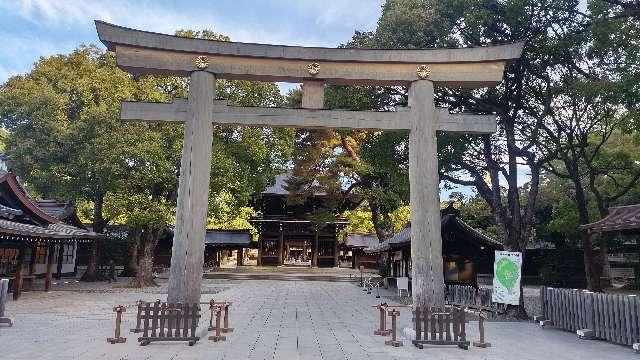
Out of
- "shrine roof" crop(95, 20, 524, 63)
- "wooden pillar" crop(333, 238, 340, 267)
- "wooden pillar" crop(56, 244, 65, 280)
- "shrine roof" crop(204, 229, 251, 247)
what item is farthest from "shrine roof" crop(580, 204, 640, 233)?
"shrine roof" crop(204, 229, 251, 247)

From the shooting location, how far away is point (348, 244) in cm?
4603

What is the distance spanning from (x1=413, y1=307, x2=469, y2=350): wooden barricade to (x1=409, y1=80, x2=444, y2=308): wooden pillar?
1.59ft

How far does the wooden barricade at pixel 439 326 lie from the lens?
353 inches

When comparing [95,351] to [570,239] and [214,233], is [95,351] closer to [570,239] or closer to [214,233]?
[570,239]

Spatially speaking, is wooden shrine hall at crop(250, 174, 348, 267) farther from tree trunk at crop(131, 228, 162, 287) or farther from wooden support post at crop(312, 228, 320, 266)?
tree trunk at crop(131, 228, 162, 287)

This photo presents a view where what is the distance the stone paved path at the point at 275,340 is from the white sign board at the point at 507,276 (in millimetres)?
939

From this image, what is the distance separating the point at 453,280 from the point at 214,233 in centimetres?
3117

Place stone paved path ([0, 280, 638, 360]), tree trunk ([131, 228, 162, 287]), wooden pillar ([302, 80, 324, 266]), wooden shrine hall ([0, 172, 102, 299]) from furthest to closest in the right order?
tree trunk ([131, 228, 162, 287])
wooden shrine hall ([0, 172, 102, 299])
wooden pillar ([302, 80, 324, 266])
stone paved path ([0, 280, 638, 360])

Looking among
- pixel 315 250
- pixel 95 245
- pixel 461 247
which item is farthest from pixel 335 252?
pixel 461 247

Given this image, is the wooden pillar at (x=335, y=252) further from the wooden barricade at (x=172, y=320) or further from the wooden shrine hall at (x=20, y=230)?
the wooden barricade at (x=172, y=320)

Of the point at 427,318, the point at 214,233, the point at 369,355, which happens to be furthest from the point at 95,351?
the point at 214,233

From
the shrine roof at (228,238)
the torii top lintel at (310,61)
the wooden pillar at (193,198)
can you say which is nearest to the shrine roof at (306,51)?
the torii top lintel at (310,61)

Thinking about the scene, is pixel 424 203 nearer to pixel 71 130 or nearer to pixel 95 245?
pixel 71 130

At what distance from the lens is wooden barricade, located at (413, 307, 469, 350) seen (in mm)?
8977
